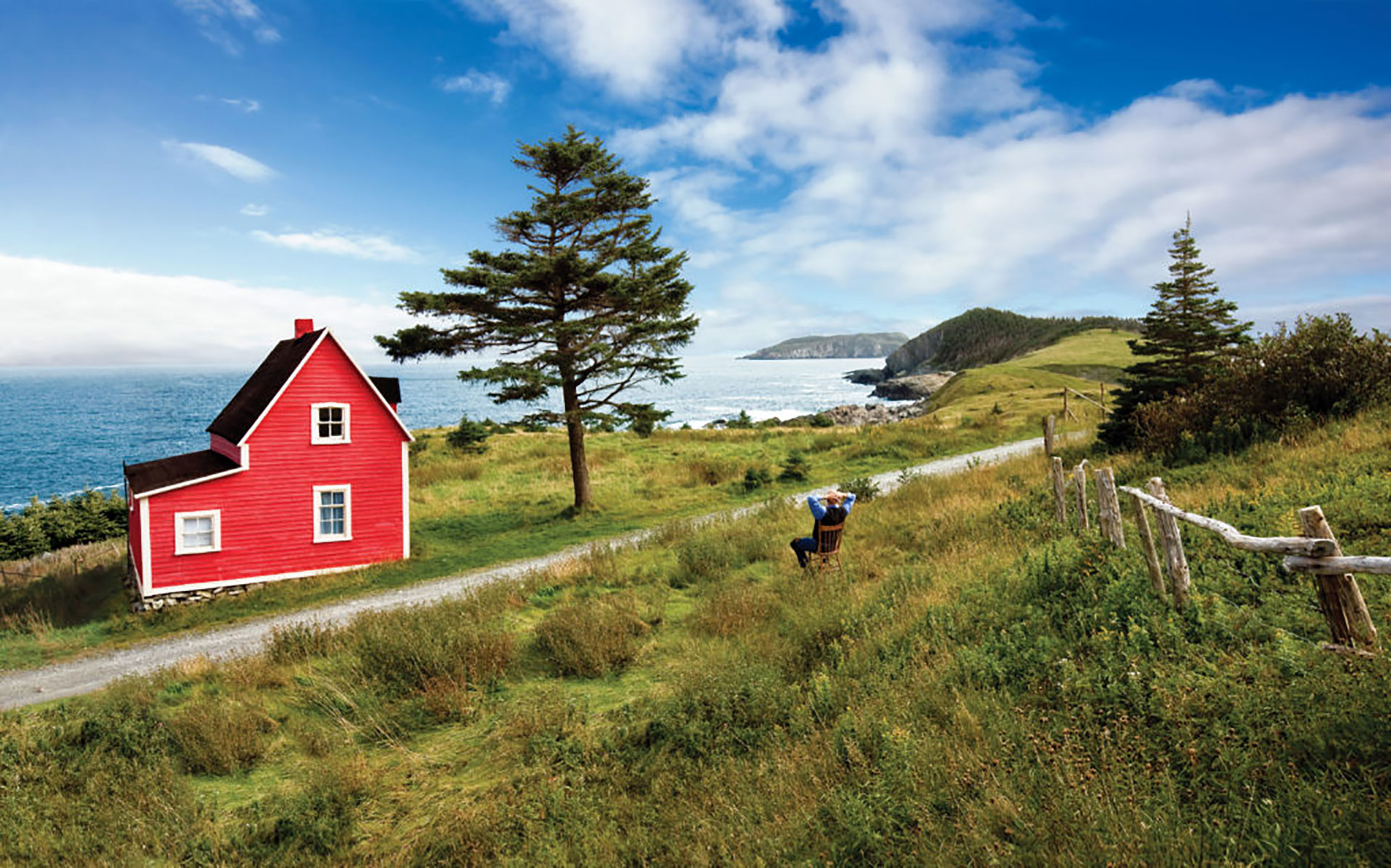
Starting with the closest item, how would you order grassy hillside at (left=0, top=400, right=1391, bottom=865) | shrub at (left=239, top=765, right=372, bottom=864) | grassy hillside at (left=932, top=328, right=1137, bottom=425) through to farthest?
grassy hillside at (left=0, top=400, right=1391, bottom=865)
shrub at (left=239, top=765, right=372, bottom=864)
grassy hillside at (left=932, top=328, right=1137, bottom=425)

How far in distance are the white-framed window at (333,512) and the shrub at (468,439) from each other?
1790 centimetres

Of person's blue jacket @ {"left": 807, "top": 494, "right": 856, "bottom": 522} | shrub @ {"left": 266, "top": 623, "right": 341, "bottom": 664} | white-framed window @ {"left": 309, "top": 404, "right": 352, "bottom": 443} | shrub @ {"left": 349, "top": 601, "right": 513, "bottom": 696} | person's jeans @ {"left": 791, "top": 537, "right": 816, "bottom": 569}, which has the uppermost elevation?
white-framed window @ {"left": 309, "top": 404, "right": 352, "bottom": 443}

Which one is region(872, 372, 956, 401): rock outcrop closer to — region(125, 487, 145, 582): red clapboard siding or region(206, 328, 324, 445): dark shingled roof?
region(206, 328, 324, 445): dark shingled roof

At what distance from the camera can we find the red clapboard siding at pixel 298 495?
59.1 feet

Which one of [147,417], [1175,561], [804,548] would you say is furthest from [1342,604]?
[147,417]

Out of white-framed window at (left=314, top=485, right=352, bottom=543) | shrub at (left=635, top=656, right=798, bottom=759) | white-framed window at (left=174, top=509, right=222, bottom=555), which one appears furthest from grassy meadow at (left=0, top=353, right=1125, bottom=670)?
shrub at (left=635, top=656, right=798, bottom=759)

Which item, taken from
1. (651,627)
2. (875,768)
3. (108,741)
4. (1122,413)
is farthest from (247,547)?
(1122,413)

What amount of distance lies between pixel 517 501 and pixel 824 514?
18.7 m

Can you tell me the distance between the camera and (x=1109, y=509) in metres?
8.59

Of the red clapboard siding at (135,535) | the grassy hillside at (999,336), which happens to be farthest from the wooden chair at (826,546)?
the grassy hillside at (999,336)

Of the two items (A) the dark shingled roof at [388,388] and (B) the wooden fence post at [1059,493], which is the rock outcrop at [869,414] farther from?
(B) the wooden fence post at [1059,493]

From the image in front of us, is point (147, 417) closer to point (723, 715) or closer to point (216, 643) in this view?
point (216, 643)

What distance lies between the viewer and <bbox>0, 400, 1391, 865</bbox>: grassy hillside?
13.8 feet

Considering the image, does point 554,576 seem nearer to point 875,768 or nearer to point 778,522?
point 778,522
